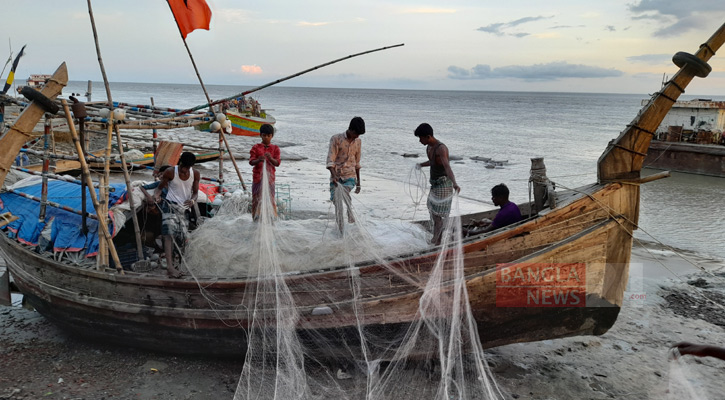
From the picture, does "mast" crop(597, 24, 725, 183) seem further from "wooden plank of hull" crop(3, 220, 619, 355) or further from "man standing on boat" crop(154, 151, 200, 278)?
"man standing on boat" crop(154, 151, 200, 278)

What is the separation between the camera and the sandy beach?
15.9ft

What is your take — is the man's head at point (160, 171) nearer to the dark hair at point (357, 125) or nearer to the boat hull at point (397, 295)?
the boat hull at point (397, 295)

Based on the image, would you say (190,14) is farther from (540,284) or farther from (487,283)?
(540,284)

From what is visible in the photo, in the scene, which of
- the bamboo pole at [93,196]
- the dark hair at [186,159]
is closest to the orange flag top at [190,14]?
the dark hair at [186,159]

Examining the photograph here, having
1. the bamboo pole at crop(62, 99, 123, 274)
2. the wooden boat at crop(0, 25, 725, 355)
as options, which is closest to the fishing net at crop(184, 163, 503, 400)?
the wooden boat at crop(0, 25, 725, 355)

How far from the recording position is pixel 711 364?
5.66 meters

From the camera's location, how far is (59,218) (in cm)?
586

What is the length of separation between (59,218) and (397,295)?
4.18 meters

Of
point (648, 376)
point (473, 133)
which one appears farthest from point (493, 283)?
point (473, 133)

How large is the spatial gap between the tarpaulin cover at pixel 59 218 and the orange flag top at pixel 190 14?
6.71ft

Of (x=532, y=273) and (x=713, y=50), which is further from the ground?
(x=713, y=50)

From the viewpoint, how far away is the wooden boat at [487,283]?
4.59 m

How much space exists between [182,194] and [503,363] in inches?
158

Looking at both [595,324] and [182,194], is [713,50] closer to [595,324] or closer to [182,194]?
[595,324]
